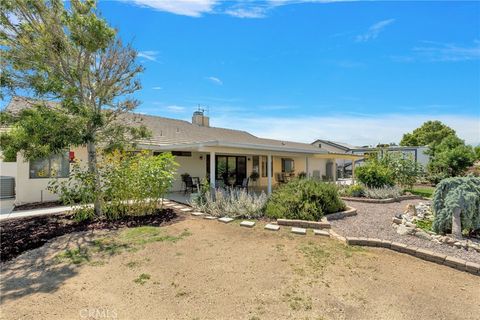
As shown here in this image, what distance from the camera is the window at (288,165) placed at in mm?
18547

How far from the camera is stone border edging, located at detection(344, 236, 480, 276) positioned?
14.0 feet

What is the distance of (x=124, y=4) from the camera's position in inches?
286

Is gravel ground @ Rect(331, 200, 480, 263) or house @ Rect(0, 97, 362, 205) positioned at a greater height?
house @ Rect(0, 97, 362, 205)

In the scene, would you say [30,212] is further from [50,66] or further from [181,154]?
[181,154]

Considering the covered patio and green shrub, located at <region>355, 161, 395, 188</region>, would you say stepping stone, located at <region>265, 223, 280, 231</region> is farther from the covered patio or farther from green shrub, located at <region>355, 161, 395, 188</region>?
green shrub, located at <region>355, 161, 395, 188</region>

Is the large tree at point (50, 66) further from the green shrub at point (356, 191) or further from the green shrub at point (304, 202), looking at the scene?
the green shrub at point (356, 191)

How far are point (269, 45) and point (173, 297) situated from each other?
398 inches

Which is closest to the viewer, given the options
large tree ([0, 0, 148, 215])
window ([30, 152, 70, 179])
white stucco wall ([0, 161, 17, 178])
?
large tree ([0, 0, 148, 215])

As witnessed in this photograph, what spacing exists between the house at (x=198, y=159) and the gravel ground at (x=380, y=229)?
367 centimetres

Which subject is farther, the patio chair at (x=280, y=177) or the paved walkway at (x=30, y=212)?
the patio chair at (x=280, y=177)

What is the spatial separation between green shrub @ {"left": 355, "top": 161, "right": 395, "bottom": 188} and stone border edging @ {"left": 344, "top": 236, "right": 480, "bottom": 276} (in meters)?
8.39

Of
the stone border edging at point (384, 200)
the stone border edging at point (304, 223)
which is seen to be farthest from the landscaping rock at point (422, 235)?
the stone border edging at point (384, 200)

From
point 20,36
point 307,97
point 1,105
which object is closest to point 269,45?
point 307,97

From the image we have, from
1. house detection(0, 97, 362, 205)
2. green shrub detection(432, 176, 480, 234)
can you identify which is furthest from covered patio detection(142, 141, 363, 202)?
green shrub detection(432, 176, 480, 234)
